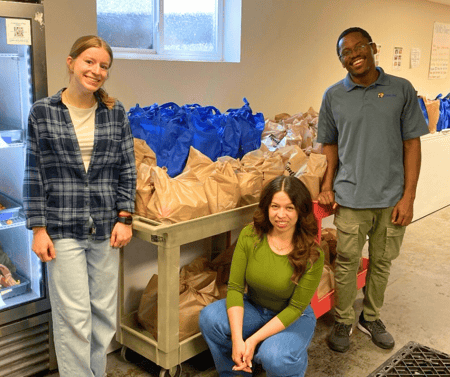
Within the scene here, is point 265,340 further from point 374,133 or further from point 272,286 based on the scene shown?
point 374,133

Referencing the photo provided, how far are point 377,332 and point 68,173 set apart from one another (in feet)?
6.59

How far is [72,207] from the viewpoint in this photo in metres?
2.13

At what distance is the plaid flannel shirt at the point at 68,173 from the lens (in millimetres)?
2064

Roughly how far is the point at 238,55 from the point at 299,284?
234 cm

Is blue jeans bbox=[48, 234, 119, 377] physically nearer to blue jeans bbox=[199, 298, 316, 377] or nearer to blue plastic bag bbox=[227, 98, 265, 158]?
blue jeans bbox=[199, 298, 316, 377]

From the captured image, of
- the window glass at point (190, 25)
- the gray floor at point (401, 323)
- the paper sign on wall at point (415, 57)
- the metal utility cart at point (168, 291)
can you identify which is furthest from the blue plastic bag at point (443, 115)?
the metal utility cart at point (168, 291)

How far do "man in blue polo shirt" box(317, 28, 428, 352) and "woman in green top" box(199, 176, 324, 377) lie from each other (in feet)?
1.77

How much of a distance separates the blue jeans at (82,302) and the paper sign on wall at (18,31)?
859mm

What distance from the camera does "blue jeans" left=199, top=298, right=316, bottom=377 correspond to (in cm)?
223

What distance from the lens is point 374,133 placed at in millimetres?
2754

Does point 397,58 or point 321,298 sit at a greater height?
point 397,58

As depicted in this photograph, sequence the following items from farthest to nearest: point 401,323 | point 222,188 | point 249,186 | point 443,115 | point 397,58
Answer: point 397,58, point 443,115, point 401,323, point 249,186, point 222,188

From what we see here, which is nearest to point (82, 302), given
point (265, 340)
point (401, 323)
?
point (265, 340)

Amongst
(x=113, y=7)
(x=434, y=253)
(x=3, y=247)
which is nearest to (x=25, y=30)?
(x=3, y=247)
